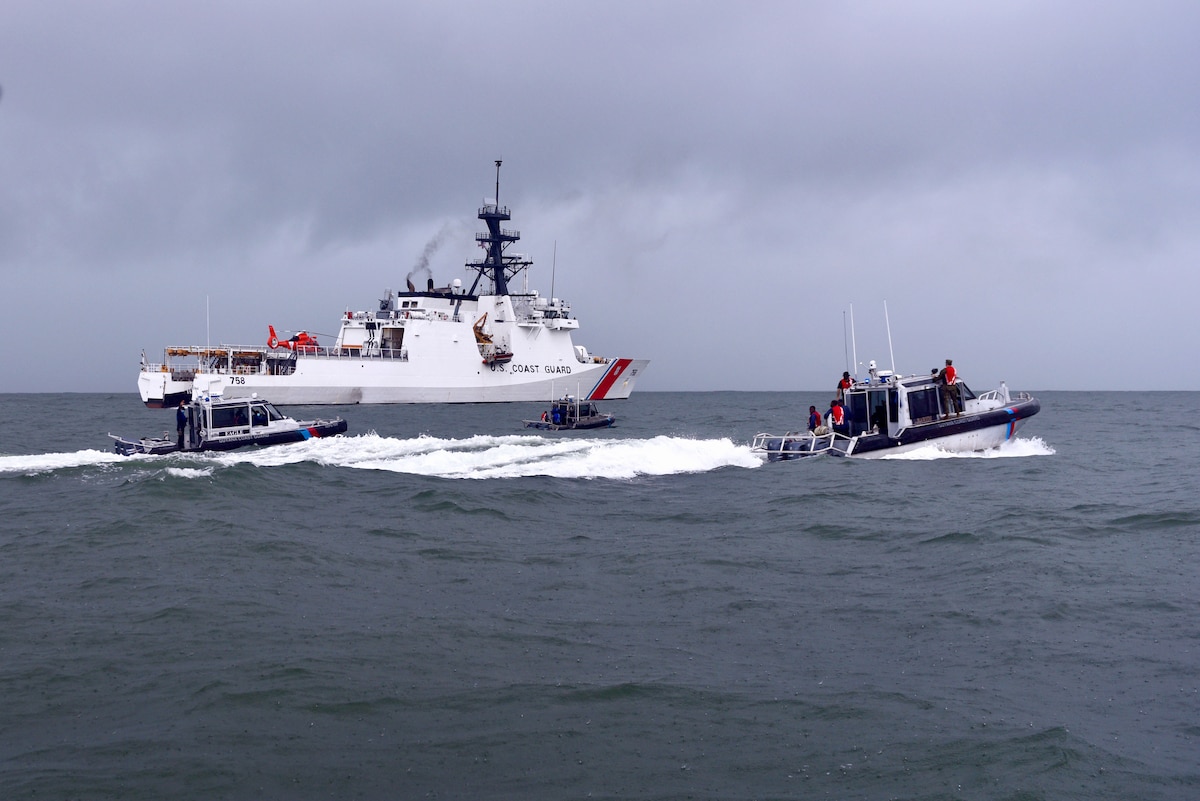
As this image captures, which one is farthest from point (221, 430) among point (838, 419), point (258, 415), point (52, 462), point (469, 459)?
point (838, 419)

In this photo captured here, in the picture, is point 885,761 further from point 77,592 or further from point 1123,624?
point 77,592

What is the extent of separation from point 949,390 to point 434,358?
131ft

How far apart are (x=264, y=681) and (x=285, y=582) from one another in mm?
3339

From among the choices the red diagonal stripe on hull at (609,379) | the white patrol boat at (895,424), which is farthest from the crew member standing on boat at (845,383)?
the red diagonal stripe on hull at (609,379)

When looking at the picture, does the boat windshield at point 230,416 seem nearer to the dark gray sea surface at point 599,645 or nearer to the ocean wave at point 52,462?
the ocean wave at point 52,462

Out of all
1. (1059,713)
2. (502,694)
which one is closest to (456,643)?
(502,694)

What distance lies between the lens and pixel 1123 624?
8664 mm

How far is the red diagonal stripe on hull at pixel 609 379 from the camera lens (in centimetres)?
6344

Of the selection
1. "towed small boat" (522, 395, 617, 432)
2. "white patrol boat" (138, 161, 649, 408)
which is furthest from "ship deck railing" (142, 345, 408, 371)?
"towed small boat" (522, 395, 617, 432)

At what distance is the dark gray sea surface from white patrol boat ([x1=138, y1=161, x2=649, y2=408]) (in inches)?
1490

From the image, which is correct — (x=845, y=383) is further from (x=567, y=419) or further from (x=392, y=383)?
(x=392, y=383)

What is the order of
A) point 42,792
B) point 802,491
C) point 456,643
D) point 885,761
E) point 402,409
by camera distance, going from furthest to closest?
point 402,409, point 802,491, point 456,643, point 885,761, point 42,792

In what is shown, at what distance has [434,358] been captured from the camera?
57219 millimetres

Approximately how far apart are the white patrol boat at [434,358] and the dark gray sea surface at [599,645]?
37.8 metres
